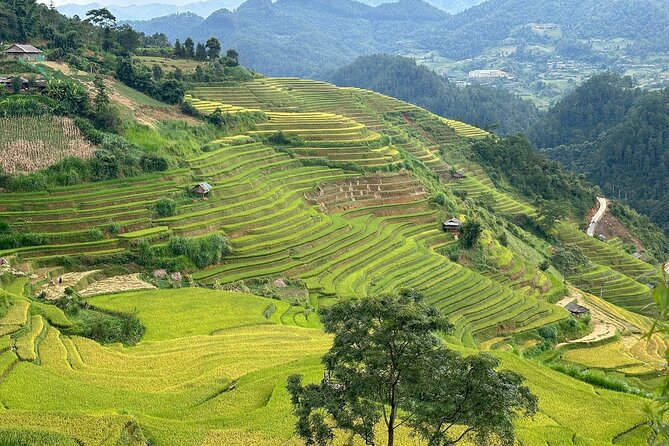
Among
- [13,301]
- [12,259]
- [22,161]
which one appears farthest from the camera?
[22,161]

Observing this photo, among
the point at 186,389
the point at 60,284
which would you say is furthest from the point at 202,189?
the point at 186,389

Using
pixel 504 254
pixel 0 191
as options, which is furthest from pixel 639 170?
pixel 0 191

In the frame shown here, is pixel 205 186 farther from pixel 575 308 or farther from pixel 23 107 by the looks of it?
pixel 575 308

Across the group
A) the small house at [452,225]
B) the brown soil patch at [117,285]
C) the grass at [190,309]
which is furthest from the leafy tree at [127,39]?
the grass at [190,309]

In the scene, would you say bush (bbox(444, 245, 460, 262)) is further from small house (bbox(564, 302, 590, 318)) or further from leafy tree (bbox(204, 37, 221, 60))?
leafy tree (bbox(204, 37, 221, 60))

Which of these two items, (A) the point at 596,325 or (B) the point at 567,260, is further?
(B) the point at 567,260

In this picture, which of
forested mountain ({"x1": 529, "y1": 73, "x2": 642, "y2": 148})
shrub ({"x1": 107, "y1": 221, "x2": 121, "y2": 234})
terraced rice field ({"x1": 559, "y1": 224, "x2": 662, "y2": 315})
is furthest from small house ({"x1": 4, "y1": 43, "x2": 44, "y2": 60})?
forested mountain ({"x1": 529, "y1": 73, "x2": 642, "y2": 148})

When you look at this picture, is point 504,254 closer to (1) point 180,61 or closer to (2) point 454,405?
(2) point 454,405
